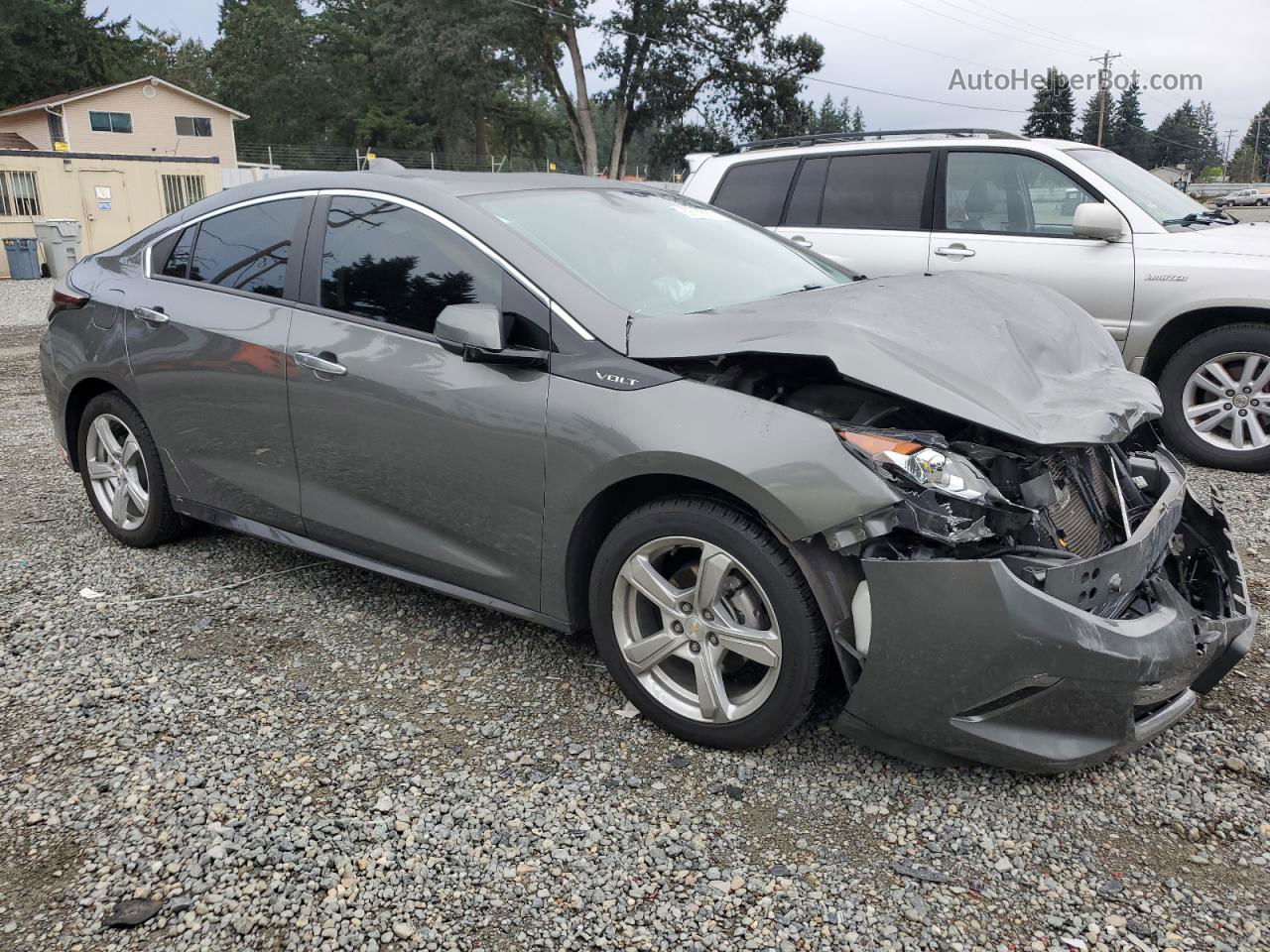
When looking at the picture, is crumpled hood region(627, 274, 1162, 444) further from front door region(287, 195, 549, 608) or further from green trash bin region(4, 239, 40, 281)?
green trash bin region(4, 239, 40, 281)

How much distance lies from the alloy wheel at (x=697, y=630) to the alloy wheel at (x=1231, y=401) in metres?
4.14

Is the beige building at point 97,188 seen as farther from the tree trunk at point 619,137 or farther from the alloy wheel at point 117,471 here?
the tree trunk at point 619,137

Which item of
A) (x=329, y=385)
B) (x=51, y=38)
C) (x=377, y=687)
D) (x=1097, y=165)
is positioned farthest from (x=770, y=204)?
(x=51, y=38)

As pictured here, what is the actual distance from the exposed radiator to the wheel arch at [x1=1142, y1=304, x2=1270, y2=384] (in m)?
3.26

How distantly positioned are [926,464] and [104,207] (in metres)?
27.2

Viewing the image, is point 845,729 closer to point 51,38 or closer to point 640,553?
point 640,553

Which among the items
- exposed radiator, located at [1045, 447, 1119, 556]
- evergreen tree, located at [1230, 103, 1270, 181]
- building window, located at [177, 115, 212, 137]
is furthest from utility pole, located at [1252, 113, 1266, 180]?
exposed radiator, located at [1045, 447, 1119, 556]

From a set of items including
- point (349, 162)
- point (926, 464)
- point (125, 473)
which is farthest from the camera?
point (349, 162)

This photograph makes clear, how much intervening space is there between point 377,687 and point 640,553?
113 cm

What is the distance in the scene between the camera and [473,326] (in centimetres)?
304

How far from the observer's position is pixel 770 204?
7.20 meters

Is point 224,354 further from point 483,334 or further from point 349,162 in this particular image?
point 349,162

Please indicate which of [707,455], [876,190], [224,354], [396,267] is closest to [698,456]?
[707,455]

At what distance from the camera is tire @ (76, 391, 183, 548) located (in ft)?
14.4
